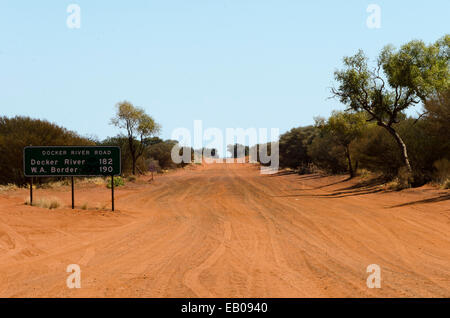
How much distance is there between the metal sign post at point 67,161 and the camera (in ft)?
64.2

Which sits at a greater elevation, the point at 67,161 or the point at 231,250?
the point at 67,161

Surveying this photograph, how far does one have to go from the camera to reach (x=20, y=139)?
33.6 meters

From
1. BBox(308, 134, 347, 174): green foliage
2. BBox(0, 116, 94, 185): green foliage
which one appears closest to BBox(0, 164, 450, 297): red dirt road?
BBox(0, 116, 94, 185): green foliage

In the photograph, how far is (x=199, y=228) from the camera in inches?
569

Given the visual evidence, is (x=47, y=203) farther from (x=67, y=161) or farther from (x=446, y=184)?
(x=446, y=184)

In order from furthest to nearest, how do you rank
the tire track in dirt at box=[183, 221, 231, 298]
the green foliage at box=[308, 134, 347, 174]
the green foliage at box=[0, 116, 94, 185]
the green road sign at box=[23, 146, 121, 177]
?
1. the green foliage at box=[308, 134, 347, 174]
2. the green foliage at box=[0, 116, 94, 185]
3. the green road sign at box=[23, 146, 121, 177]
4. the tire track in dirt at box=[183, 221, 231, 298]

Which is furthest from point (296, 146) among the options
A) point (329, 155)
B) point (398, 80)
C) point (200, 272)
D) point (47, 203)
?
point (200, 272)

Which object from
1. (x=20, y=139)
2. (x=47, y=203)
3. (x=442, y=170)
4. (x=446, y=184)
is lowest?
(x=47, y=203)

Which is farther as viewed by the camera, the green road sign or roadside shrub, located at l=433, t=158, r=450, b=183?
roadside shrub, located at l=433, t=158, r=450, b=183

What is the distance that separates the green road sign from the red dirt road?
1.86m

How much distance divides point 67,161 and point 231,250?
36.9 feet

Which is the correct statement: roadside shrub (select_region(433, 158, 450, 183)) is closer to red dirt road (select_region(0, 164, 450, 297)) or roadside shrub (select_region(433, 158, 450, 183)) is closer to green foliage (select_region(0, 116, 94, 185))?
red dirt road (select_region(0, 164, 450, 297))

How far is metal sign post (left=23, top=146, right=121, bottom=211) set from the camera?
19.6 m
